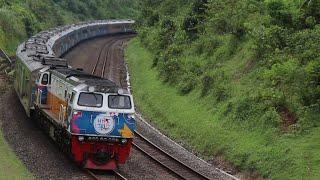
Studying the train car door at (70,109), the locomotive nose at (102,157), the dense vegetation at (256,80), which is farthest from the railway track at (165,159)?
the train car door at (70,109)

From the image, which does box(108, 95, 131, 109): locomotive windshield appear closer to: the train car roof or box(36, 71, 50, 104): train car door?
box(36, 71, 50, 104): train car door

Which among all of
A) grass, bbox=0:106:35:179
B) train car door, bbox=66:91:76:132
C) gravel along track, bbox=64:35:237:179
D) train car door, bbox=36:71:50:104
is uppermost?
train car door, bbox=66:91:76:132

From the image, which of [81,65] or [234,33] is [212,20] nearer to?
[234,33]

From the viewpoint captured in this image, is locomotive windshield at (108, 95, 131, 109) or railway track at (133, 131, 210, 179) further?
railway track at (133, 131, 210, 179)

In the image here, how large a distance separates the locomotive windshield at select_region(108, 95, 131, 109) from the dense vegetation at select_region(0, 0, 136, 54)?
2837 cm

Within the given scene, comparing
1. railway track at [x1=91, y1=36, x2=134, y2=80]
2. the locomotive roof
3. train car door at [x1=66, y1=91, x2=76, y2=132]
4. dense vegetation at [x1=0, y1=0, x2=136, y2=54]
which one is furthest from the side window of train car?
dense vegetation at [x1=0, y1=0, x2=136, y2=54]

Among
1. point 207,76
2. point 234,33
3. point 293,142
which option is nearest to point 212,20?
point 234,33

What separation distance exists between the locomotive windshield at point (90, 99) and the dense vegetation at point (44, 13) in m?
28.2

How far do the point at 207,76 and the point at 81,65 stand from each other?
17.5 m

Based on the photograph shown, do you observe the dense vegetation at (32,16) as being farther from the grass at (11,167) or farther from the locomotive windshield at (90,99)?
the locomotive windshield at (90,99)

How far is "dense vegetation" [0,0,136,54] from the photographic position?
4819cm

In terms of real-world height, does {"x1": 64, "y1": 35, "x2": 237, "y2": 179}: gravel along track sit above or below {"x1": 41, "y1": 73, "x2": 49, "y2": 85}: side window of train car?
below

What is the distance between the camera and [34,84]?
77.9ft

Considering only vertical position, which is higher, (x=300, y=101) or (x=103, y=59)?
(x=300, y=101)
